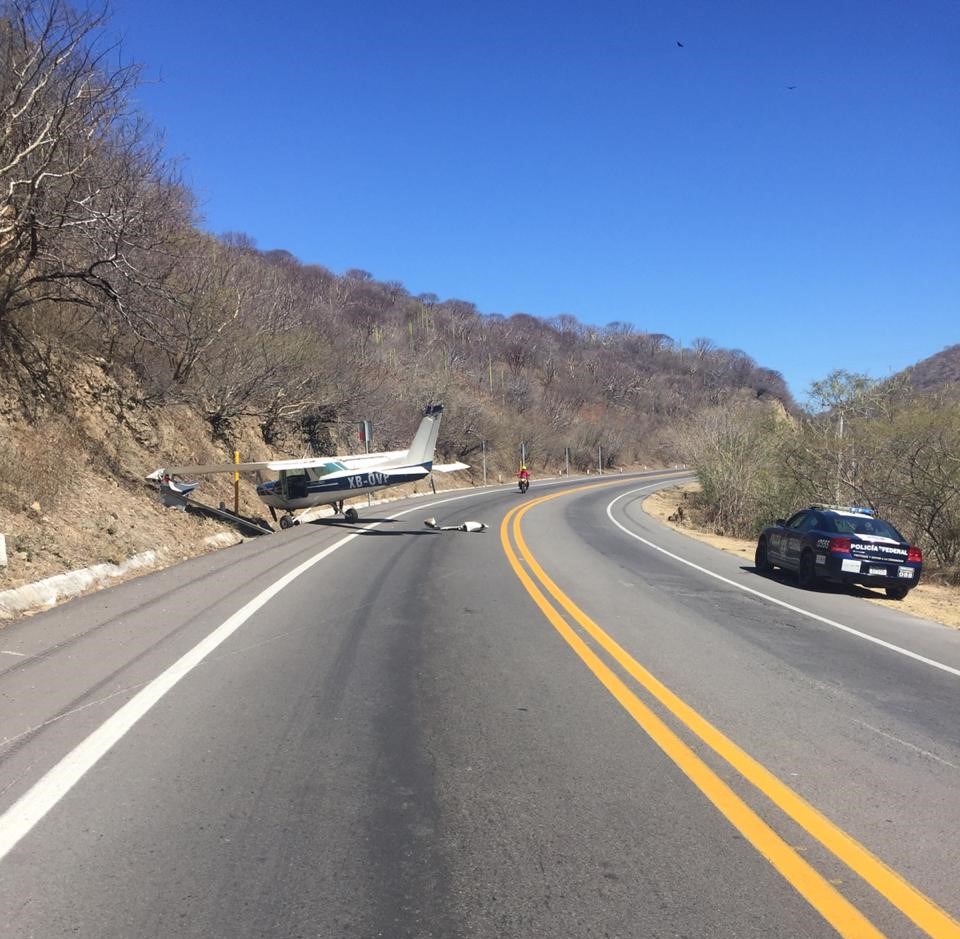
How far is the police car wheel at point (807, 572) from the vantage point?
13977 mm

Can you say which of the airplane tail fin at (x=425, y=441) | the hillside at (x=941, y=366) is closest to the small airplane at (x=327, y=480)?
the airplane tail fin at (x=425, y=441)

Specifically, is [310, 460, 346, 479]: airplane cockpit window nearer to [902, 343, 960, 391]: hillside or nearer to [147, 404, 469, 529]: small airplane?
[147, 404, 469, 529]: small airplane

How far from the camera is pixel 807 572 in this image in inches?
555

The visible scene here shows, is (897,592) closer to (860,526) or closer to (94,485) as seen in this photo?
(860,526)

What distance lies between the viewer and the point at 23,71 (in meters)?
12.2

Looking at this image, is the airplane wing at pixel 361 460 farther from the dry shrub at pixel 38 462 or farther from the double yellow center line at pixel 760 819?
the double yellow center line at pixel 760 819

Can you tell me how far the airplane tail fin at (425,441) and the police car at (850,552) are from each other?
1371 centimetres

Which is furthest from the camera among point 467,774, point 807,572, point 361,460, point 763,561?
point 361,460

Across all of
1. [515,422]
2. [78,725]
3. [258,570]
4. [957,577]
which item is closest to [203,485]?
[258,570]

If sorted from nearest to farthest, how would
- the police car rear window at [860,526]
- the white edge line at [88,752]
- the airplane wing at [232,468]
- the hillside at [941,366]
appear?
1. the white edge line at [88,752]
2. the police car rear window at [860,526]
3. the airplane wing at [232,468]
4. the hillside at [941,366]

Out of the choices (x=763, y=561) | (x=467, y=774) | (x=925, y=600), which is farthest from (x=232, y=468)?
(x=467, y=774)

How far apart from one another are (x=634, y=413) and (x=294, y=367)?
83104mm

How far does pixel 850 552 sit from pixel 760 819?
1039 cm

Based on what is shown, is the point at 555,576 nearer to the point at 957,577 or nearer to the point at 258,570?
the point at 258,570
